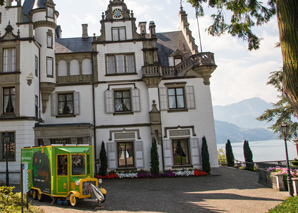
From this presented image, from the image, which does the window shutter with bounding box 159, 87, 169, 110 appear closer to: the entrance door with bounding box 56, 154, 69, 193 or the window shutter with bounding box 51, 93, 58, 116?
the window shutter with bounding box 51, 93, 58, 116

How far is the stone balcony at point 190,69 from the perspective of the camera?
23.1 m

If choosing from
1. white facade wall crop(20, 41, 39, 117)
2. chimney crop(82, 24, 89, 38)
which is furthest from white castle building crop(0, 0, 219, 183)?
chimney crop(82, 24, 89, 38)

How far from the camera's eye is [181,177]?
21812mm

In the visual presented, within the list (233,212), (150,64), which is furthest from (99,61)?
(233,212)

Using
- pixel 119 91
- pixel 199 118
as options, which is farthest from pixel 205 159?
pixel 119 91

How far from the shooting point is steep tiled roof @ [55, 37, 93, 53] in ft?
82.2

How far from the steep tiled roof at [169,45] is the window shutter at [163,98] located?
2940 mm

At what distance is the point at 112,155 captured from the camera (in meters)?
22.5

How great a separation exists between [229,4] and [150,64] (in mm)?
13964

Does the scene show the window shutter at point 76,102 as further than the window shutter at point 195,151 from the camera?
Yes

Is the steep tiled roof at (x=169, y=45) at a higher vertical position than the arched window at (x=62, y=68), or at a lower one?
higher

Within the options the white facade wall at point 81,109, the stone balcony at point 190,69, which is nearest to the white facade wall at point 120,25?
the stone balcony at point 190,69

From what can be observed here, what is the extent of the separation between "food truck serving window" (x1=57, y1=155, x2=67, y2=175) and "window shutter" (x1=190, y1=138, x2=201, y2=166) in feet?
41.9

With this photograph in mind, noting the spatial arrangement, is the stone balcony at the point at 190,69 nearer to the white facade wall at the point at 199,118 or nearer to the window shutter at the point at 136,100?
the window shutter at the point at 136,100
